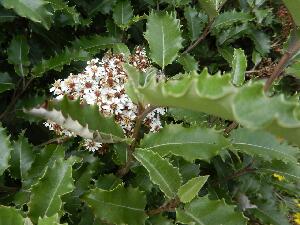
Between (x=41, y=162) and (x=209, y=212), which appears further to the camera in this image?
(x=41, y=162)

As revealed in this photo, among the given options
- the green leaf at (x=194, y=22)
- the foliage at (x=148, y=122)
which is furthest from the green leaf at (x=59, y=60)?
the green leaf at (x=194, y=22)

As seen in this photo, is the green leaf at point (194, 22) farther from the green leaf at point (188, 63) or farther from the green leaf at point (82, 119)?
the green leaf at point (82, 119)

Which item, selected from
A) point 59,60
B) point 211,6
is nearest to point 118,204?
point 59,60

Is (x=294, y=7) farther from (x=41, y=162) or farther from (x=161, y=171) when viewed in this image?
(x=41, y=162)

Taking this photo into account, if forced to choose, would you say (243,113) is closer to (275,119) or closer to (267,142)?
(275,119)

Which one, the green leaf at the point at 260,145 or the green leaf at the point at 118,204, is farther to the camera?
the green leaf at the point at 260,145

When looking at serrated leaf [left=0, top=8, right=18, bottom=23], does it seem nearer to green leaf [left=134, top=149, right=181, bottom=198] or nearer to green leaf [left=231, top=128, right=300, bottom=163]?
green leaf [left=134, top=149, right=181, bottom=198]
